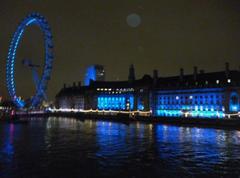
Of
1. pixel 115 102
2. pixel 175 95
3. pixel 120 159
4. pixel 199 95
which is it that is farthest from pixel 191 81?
pixel 120 159

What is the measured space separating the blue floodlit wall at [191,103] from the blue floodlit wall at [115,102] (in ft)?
69.2

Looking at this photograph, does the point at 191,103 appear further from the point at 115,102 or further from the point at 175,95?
the point at 115,102

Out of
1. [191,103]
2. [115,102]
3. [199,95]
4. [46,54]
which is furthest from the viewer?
[115,102]

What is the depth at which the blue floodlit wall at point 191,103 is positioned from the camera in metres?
108

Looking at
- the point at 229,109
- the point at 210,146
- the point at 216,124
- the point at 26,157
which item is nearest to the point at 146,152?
the point at 210,146

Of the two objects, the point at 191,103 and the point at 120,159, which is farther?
the point at 191,103

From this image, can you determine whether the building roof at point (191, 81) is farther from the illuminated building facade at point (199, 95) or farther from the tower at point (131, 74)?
the tower at point (131, 74)

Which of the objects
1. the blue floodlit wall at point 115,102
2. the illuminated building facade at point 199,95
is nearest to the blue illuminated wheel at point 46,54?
the illuminated building facade at point 199,95

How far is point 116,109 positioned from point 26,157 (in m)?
123

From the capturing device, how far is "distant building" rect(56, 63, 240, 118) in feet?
348

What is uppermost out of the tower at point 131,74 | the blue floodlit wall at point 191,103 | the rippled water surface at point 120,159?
the tower at point 131,74

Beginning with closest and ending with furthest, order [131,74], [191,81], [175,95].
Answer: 1. [191,81]
2. [175,95]
3. [131,74]

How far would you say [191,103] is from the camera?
118m

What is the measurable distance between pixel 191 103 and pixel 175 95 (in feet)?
27.3
